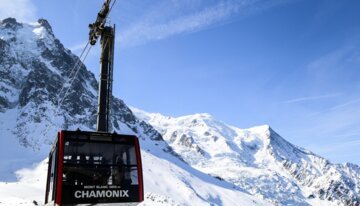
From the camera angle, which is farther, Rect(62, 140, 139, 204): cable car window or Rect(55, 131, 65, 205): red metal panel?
Rect(62, 140, 139, 204): cable car window

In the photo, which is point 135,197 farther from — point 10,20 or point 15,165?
point 10,20

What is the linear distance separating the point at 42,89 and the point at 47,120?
795 inches

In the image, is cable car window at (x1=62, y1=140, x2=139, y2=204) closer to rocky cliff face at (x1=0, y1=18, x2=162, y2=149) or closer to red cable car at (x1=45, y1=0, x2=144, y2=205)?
red cable car at (x1=45, y1=0, x2=144, y2=205)

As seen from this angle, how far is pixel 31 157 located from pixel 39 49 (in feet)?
229

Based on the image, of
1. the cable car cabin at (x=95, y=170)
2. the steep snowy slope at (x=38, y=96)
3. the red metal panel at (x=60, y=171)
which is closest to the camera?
the red metal panel at (x=60, y=171)

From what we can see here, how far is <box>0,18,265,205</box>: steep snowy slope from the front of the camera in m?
81.9

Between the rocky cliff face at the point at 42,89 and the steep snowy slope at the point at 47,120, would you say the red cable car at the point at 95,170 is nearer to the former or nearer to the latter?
the steep snowy slope at the point at 47,120

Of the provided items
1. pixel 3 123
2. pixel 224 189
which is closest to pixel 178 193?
pixel 224 189

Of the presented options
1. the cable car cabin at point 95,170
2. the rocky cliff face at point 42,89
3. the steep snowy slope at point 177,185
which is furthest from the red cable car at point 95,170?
the rocky cliff face at point 42,89

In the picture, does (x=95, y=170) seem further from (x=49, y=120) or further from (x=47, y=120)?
(x=49, y=120)

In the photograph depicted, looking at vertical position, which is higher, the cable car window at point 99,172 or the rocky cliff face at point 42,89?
the rocky cliff face at point 42,89

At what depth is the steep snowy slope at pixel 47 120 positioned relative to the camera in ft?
269

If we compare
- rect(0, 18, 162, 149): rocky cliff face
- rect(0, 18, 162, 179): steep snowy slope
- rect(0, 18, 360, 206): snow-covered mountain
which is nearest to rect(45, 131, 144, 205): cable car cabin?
rect(0, 18, 360, 206): snow-covered mountain

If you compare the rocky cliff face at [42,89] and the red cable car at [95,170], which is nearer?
the red cable car at [95,170]
